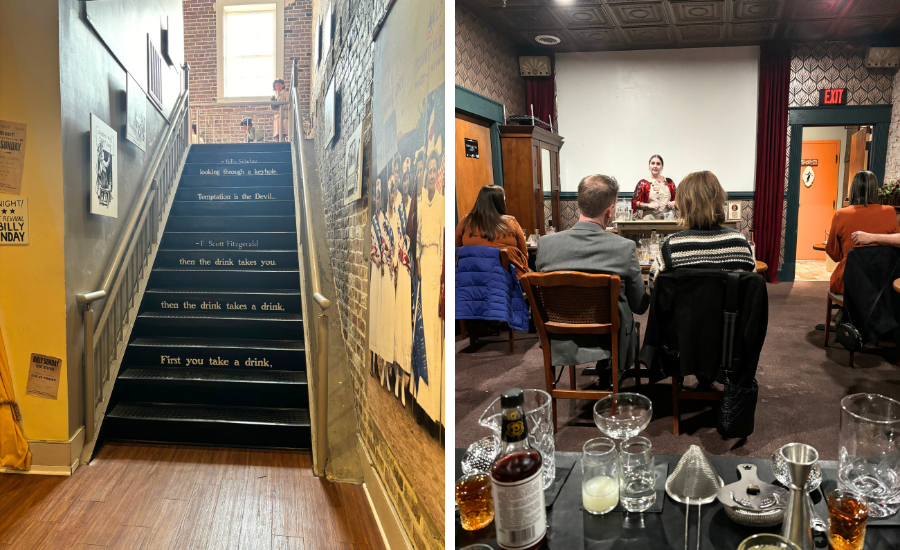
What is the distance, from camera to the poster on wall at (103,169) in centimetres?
371

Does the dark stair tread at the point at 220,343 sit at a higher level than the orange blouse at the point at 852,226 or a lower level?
lower

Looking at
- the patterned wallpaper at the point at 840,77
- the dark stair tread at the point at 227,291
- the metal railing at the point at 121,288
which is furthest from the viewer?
the patterned wallpaper at the point at 840,77

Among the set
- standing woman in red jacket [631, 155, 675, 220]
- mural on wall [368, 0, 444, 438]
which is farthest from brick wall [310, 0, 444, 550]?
standing woman in red jacket [631, 155, 675, 220]

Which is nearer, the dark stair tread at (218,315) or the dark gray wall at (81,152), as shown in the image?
the dark gray wall at (81,152)

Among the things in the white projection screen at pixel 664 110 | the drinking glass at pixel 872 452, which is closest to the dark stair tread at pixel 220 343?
the drinking glass at pixel 872 452

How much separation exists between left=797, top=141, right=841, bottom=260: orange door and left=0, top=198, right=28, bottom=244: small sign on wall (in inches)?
455

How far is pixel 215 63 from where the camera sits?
10180 millimetres

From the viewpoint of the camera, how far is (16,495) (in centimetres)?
306

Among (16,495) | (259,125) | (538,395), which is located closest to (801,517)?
(538,395)

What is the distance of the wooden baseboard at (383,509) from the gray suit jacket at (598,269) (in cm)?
103

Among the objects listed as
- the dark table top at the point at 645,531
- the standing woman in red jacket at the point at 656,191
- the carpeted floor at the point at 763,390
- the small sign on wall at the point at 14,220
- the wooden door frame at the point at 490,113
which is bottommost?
the carpeted floor at the point at 763,390

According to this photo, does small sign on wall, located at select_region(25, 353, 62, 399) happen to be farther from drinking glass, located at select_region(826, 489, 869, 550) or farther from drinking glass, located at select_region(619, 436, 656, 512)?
drinking glass, located at select_region(826, 489, 869, 550)

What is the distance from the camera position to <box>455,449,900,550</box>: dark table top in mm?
816

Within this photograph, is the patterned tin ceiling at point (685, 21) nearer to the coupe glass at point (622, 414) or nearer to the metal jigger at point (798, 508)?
the coupe glass at point (622, 414)
